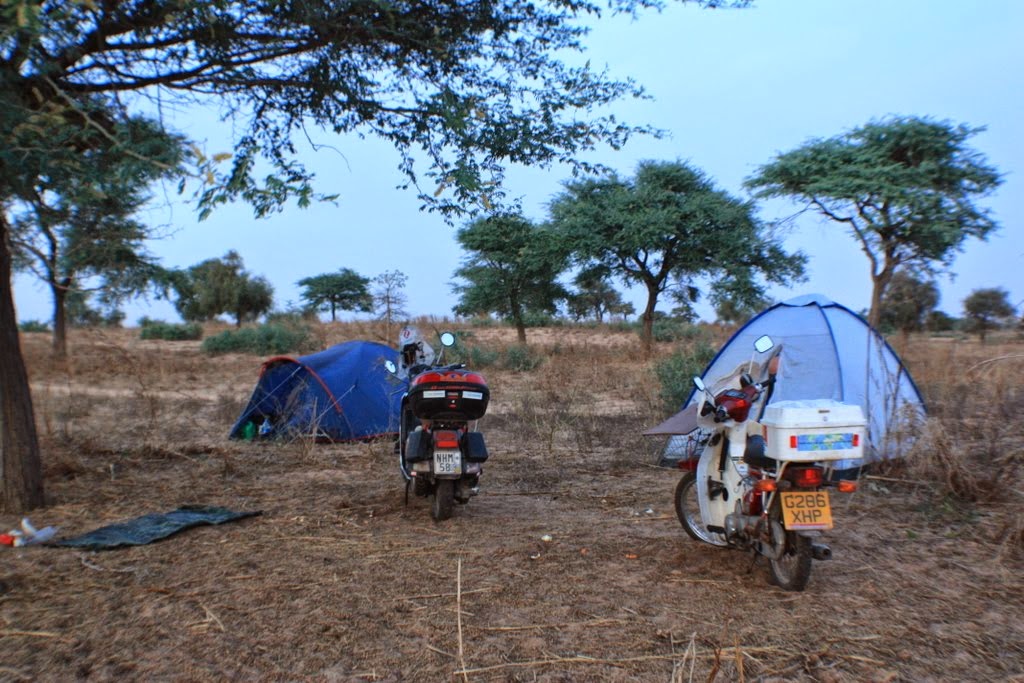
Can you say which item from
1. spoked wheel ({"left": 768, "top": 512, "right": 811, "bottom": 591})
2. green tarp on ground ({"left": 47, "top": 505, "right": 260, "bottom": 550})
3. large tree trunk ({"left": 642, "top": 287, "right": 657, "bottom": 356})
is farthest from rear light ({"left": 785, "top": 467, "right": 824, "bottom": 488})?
large tree trunk ({"left": 642, "top": 287, "right": 657, "bottom": 356})

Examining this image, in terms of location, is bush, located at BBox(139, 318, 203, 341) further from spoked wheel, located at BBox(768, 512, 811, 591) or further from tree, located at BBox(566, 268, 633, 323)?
spoked wheel, located at BBox(768, 512, 811, 591)

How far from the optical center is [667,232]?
71.6 ft

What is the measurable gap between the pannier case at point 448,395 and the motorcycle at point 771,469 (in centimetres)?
169

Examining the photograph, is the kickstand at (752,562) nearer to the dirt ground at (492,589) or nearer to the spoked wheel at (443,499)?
the dirt ground at (492,589)

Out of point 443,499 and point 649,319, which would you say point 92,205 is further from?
point 649,319

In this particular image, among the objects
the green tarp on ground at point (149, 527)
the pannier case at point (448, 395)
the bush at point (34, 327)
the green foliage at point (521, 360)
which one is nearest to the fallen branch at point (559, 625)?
the pannier case at point (448, 395)

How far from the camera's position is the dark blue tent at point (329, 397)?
385 inches

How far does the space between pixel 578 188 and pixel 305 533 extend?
1856cm

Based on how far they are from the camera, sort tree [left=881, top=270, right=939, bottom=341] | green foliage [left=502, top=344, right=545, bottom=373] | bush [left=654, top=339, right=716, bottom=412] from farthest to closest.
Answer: tree [left=881, top=270, right=939, bottom=341], green foliage [left=502, top=344, right=545, bottom=373], bush [left=654, top=339, right=716, bottom=412]

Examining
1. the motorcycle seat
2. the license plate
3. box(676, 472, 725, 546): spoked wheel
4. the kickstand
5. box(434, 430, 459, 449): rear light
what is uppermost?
the motorcycle seat

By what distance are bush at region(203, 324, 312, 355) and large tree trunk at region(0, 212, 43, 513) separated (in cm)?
1771

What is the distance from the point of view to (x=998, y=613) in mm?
3977

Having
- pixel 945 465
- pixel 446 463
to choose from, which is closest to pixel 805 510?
pixel 446 463

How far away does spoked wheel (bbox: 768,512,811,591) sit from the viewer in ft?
13.4
